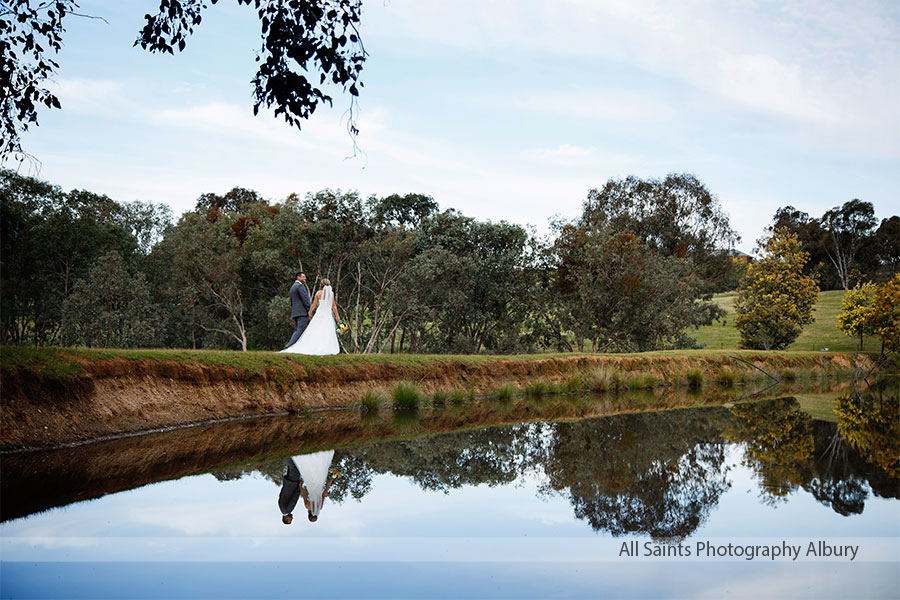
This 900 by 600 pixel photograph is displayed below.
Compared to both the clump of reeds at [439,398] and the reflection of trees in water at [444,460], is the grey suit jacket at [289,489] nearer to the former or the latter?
the reflection of trees in water at [444,460]

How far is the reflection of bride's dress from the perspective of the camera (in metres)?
8.36

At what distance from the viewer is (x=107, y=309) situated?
103 ft

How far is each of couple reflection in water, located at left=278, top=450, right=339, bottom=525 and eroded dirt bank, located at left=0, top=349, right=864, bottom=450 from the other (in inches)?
157

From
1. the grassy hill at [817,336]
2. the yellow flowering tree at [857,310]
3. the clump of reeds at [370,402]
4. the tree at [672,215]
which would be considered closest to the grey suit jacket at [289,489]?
the clump of reeds at [370,402]

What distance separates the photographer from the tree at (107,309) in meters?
30.7

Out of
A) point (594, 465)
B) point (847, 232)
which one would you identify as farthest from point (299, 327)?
point (847, 232)

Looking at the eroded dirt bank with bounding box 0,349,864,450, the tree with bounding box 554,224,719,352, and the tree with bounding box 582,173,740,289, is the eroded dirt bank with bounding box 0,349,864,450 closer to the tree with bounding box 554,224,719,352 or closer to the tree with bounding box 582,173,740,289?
the tree with bounding box 554,224,719,352

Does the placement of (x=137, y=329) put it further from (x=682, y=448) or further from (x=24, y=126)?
(x=682, y=448)

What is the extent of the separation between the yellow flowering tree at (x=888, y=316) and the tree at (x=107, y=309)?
3677 cm

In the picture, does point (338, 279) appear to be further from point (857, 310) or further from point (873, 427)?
point (857, 310)

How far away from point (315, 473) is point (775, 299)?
43288 mm

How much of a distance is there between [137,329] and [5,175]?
9111mm

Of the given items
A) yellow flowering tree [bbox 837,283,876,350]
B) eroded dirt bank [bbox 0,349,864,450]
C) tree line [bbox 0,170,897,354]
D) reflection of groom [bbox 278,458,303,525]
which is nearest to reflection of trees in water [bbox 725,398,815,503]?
reflection of groom [bbox 278,458,303,525]

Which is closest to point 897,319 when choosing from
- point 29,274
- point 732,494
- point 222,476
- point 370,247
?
point 370,247
